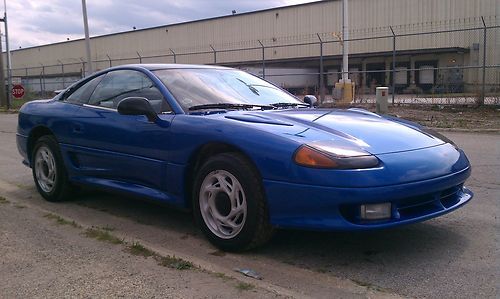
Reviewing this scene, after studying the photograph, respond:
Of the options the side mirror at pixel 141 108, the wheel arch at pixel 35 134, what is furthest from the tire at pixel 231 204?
the wheel arch at pixel 35 134

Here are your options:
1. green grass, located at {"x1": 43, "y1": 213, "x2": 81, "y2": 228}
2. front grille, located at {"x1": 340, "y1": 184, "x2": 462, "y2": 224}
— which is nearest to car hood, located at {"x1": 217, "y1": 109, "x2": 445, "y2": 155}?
front grille, located at {"x1": 340, "y1": 184, "x2": 462, "y2": 224}

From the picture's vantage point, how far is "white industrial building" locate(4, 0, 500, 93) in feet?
106

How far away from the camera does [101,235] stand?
4.34 m

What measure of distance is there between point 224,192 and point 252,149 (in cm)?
43

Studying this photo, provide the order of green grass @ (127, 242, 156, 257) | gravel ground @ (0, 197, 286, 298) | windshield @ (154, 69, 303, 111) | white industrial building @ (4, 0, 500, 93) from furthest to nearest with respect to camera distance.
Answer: white industrial building @ (4, 0, 500, 93) → windshield @ (154, 69, 303, 111) → green grass @ (127, 242, 156, 257) → gravel ground @ (0, 197, 286, 298)

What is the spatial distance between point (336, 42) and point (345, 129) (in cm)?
2735

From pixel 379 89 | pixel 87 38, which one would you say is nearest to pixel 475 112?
pixel 379 89

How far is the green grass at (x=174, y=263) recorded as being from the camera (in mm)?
3594

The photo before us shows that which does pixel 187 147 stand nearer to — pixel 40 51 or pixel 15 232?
pixel 15 232

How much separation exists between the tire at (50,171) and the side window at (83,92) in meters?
0.48

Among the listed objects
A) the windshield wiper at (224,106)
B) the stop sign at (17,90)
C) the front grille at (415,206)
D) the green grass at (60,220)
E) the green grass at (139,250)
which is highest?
the stop sign at (17,90)

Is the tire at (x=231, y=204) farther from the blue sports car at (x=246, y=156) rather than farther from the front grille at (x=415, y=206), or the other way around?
the front grille at (x=415, y=206)

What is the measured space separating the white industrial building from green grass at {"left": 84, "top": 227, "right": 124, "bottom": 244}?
738 inches

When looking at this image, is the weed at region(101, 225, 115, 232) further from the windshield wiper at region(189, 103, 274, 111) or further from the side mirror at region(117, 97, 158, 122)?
the windshield wiper at region(189, 103, 274, 111)
